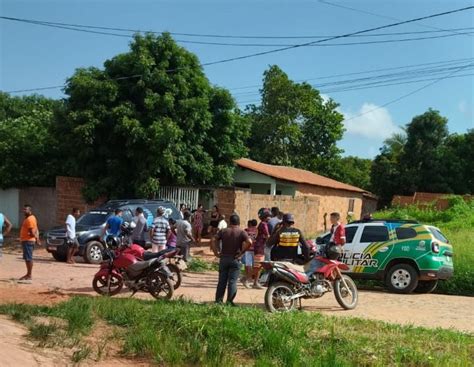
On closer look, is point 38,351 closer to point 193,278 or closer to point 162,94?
point 193,278

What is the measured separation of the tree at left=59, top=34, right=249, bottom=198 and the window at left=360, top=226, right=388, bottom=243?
30.4 ft

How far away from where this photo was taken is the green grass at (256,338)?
7195 mm

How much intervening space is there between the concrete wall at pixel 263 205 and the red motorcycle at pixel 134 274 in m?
10.1

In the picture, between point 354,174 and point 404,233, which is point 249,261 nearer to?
point 404,233

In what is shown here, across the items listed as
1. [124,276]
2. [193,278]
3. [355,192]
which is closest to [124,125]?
[193,278]

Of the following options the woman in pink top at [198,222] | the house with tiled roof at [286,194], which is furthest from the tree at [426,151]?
the woman in pink top at [198,222]

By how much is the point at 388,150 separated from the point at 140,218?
3494cm

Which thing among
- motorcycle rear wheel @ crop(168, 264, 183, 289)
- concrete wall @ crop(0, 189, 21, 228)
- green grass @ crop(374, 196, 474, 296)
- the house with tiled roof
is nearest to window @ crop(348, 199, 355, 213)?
the house with tiled roof

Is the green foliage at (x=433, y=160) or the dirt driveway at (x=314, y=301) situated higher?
the green foliage at (x=433, y=160)

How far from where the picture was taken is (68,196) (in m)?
24.9

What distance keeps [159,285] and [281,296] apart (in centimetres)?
264

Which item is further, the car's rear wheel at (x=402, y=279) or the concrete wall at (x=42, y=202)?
the concrete wall at (x=42, y=202)

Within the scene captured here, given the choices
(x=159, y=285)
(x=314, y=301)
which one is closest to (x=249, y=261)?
(x=314, y=301)

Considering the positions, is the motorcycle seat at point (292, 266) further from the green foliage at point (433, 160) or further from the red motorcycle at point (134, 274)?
the green foliage at point (433, 160)
